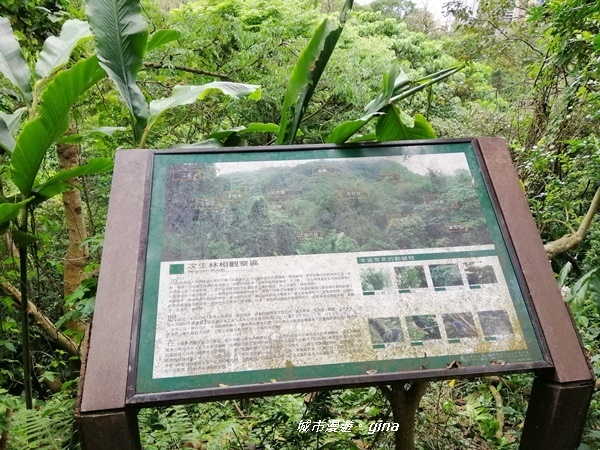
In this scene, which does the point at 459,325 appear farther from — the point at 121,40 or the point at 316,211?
the point at 121,40

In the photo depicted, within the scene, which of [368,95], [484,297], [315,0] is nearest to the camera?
[484,297]

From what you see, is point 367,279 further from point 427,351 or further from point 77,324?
point 77,324

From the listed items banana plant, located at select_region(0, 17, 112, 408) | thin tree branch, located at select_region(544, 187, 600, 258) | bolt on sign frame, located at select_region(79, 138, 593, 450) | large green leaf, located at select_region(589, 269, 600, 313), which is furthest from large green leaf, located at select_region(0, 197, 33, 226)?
thin tree branch, located at select_region(544, 187, 600, 258)

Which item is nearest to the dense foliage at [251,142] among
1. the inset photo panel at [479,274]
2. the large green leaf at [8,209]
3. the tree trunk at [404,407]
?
the large green leaf at [8,209]

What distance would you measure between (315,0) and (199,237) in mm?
5129

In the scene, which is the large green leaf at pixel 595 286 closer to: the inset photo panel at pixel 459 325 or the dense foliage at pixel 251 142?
the dense foliage at pixel 251 142

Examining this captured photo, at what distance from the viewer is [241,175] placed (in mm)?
1178

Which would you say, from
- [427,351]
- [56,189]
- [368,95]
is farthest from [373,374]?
[368,95]

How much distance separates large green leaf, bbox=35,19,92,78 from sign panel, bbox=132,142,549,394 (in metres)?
0.71

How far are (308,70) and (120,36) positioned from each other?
0.60 m

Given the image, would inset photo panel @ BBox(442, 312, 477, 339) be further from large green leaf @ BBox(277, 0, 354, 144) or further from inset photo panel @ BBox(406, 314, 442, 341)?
large green leaf @ BBox(277, 0, 354, 144)

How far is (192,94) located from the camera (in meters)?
1.48

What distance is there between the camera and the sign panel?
0.92 metres

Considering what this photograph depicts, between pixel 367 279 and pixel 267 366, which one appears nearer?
pixel 267 366
